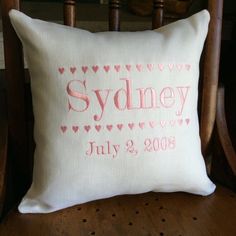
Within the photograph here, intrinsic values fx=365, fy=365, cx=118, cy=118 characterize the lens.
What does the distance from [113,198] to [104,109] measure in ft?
0.63

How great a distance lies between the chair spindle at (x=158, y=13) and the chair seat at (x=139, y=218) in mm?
334

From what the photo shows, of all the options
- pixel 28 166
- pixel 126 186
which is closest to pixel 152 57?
pixel 126 186

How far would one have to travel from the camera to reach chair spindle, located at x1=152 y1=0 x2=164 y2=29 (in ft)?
2.31

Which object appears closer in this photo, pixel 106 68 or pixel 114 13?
pixel 106 68

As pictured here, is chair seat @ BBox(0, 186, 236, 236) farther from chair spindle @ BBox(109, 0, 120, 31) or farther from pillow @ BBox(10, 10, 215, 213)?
chair spindle @ BBox(109, 0, 120, 31)

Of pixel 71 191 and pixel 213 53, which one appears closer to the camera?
pixel 71 191

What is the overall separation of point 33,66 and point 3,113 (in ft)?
0.47

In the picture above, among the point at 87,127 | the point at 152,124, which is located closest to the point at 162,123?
the point at 152,124

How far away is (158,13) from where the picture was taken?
71cm

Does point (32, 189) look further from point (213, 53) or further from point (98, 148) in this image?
point (213, 53)

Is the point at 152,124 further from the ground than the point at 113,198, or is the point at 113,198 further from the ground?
the point at 152,124

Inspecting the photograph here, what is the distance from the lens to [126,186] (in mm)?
620

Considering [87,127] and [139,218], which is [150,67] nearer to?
[87,127]

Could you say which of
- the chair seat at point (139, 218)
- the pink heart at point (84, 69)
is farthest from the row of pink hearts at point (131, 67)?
the chair seat at point (139, 218)
